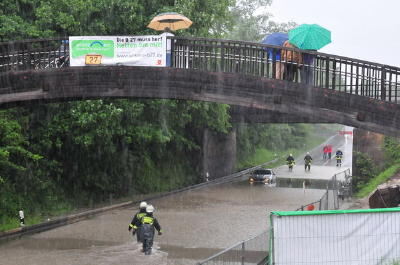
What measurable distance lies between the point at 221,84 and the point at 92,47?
448 cm

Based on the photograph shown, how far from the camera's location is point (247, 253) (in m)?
13.6

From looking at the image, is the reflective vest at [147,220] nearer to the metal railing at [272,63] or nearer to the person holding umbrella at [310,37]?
the metal railing at [272,63]

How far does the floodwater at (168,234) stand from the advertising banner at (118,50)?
18.9 ft

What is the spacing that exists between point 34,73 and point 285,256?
36.2 ft

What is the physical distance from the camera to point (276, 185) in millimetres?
36875

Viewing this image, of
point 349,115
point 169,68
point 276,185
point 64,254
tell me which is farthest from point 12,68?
point 276,185

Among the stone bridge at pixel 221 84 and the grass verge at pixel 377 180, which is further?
the grass verge at pixel 377 180

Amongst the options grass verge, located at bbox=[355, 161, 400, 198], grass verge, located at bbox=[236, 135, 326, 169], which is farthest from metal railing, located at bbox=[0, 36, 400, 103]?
grass verge, located at bbox=[236, 135, 326, 169]

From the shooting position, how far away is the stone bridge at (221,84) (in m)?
16.7

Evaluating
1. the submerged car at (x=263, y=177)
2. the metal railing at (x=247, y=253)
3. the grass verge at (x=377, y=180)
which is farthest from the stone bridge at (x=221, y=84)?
the submerged car at (x=263, y=177)

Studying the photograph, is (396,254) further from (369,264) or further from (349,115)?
(349,115)

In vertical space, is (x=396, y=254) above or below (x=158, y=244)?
above

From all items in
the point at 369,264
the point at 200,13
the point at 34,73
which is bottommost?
the point at 369,264

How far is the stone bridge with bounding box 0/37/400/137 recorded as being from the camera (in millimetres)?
16656
